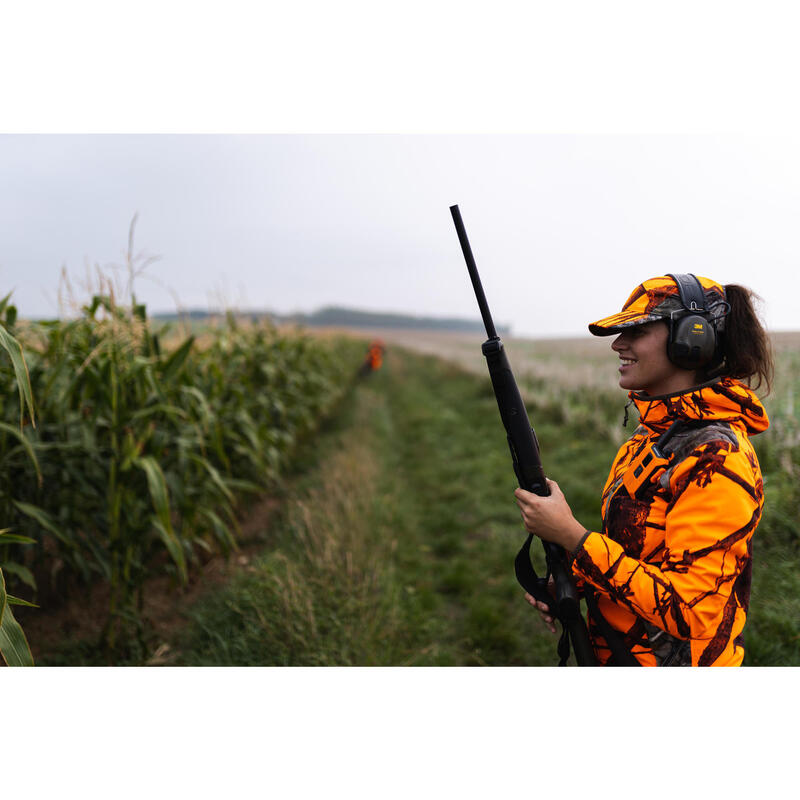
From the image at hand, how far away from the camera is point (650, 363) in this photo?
4.75 ft

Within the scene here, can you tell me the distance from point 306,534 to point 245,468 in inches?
58.8

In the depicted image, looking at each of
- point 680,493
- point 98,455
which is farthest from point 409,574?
point 680,493

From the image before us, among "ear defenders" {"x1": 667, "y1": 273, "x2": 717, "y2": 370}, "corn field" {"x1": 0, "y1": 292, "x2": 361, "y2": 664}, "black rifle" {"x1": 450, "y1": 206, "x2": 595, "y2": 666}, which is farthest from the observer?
"corn field" {"x1": 0, "y1": 292, "x2": 361, "y2": 664}

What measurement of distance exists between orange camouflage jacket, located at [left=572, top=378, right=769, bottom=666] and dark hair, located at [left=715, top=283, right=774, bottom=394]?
2.3 inches

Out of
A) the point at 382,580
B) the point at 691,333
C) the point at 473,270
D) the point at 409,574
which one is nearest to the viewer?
the point at 691,333

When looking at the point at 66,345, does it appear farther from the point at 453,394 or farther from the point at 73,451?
the point at 453,394

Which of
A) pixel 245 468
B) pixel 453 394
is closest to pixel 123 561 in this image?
pixel 245 468

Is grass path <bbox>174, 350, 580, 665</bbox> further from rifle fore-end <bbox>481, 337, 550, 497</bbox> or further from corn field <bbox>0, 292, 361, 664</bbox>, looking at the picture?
rifle fore-end <bbox>481, 337, 550, 497</bbox>

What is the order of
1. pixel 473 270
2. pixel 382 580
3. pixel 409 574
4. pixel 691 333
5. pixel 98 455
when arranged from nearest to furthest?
pixel 691 333, pixel 473 270, pixel 98 455, pixel 382 580, pixel 409 574

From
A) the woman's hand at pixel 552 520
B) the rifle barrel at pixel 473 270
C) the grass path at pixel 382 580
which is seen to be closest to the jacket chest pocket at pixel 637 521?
the woman's hand at pixel 552 520

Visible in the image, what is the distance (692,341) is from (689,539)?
0.49 metres

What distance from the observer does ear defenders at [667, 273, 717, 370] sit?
139 centimetres

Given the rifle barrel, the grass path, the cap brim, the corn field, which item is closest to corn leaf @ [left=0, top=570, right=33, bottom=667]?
the corn field

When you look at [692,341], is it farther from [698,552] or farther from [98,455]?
[98,455]
